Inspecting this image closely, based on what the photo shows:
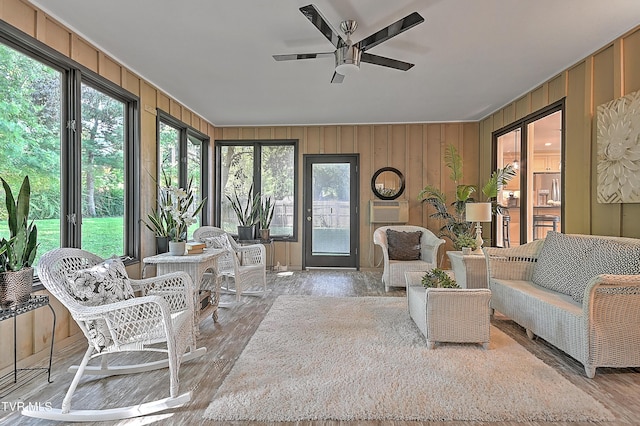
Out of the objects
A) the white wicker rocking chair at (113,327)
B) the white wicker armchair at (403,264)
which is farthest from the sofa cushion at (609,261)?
the white wicker rocking chair at (113,327)

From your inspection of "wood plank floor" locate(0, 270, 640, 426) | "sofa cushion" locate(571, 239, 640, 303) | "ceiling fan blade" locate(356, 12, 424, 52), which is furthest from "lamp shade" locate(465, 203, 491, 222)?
"ceiling fan blade" locate(356, 12, 424, 52)

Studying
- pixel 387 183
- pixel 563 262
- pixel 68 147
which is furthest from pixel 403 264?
pixel 68 147

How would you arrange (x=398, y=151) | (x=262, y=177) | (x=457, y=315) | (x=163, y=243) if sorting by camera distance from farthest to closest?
(x=262, y=177) → (x=398, y=151) → (x=163, y=243) → (x=457, y=315)

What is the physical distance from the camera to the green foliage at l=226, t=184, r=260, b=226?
6777 millimetres

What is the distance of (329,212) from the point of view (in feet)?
22.8

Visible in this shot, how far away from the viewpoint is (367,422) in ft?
6.52

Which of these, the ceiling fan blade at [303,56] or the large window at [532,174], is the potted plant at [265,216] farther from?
the large window at [532,174]

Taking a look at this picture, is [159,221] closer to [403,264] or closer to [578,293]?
[403,264]

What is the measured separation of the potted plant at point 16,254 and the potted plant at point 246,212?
412 cm

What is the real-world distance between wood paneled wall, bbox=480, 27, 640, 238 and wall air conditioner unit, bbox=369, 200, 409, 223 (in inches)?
107

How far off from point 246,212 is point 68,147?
3.88 m

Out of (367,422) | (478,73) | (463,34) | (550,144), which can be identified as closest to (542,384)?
(367,422)

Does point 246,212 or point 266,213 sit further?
point 246,212

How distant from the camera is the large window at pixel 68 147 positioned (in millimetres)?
2701
